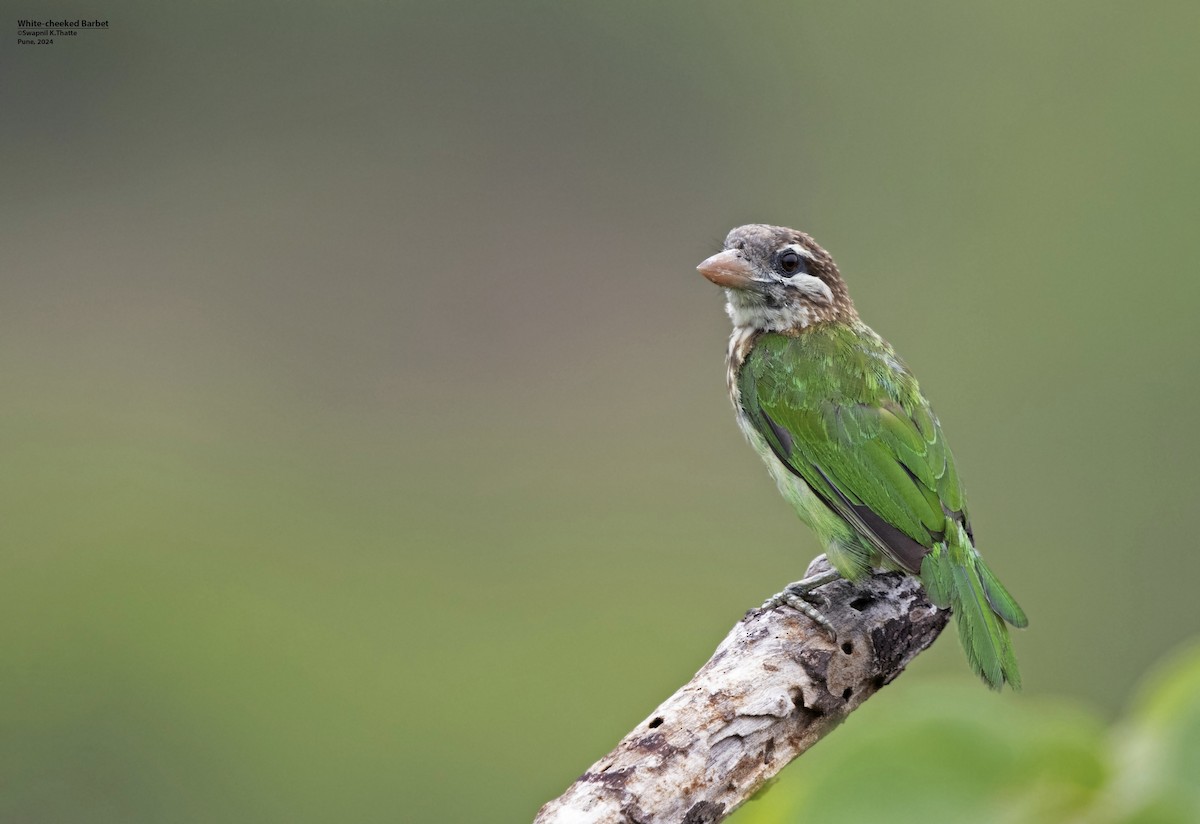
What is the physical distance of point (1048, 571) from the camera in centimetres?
1481

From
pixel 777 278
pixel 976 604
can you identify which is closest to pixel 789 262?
pixel 777 278

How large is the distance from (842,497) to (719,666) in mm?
828

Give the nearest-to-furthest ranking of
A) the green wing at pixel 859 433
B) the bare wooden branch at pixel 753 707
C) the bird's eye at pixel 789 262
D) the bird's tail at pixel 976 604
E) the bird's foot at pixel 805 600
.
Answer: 1. the bare wooden branch at pixel 753 707
2. the bird's tail at pixel 976 604
3. the bird's foot at pixel 805 600
4. the green wing at pixel 859 433
5. the bird's eye at pixel 789 262

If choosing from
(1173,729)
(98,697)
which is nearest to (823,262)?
(1173,729)

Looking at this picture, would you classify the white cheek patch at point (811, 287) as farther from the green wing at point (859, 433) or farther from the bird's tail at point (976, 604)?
the bird's tail at point (976, 604)

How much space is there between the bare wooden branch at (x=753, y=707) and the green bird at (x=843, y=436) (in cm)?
12

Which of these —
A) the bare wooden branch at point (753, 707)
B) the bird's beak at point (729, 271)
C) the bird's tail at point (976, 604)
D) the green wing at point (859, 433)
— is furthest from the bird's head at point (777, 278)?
the bird's tail at point (976, 604)

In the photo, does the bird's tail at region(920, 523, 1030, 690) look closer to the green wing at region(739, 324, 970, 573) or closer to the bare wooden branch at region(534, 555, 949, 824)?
the green wing at region(739, 324, 970, 573)

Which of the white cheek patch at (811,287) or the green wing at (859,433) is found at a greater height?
the white cheek patch at (811,287)

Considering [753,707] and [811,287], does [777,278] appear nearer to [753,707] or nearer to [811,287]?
[811,287]

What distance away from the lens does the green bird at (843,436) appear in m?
3.84

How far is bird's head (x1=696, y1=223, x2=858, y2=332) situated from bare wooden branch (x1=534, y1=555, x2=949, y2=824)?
103cm

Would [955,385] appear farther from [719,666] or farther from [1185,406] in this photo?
[719,666]

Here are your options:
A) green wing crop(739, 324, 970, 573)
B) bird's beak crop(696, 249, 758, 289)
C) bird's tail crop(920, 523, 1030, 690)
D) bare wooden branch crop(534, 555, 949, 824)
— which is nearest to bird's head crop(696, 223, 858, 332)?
bird's beak crop(696, 249, 758, 289)
